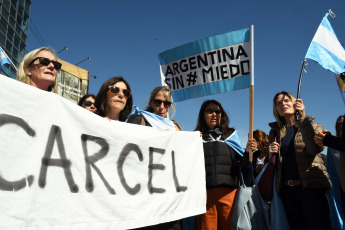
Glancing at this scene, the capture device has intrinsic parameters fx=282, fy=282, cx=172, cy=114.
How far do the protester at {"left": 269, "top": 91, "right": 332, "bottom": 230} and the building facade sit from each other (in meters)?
30.5

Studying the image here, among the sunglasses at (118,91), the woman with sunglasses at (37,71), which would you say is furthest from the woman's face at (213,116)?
the woman with sunglasses at (37,71)

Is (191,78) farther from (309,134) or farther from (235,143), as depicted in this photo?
(309,134)

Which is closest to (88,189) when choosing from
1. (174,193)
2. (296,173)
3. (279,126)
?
(174,193)

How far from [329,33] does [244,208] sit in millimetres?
2710

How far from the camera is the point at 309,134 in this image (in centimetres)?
287

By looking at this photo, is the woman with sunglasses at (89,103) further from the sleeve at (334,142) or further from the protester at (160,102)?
the sleeve at (334,142)

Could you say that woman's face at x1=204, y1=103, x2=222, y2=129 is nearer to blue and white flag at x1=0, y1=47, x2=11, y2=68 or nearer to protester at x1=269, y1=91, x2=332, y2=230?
protester at x1=269, y1=91, x2=332, y2=230

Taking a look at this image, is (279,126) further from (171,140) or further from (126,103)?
(126,103)

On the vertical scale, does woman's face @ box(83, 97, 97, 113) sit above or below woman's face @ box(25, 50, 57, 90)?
above

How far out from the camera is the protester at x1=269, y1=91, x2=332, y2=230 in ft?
9.12

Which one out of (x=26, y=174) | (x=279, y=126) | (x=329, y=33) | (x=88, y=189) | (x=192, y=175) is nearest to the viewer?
(x=26, y=174)

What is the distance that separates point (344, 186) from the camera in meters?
2.75

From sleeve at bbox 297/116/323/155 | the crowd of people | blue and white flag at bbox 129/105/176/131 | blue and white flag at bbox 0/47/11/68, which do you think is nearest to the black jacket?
the crowd of people

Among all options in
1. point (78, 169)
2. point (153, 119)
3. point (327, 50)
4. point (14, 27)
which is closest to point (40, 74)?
point (78, 169)
